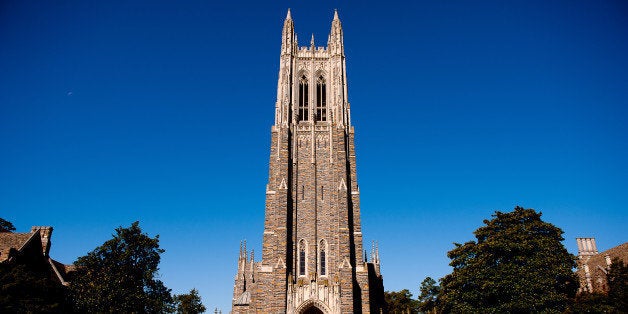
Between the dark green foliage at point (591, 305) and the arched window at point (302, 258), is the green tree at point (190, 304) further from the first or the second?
the dark green foliage at point (591, 305)

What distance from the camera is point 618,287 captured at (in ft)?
91.8

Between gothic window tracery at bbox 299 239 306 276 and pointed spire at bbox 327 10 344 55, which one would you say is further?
pointed spire at bbox 327 10 344 55

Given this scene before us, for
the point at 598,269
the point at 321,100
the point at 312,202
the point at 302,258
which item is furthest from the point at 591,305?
the point at 321,100

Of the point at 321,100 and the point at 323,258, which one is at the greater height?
the point at 321,100

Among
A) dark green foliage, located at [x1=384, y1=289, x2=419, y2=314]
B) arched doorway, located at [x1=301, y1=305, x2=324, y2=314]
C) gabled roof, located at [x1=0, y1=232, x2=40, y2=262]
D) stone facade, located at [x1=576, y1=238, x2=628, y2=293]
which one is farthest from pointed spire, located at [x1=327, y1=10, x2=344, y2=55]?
dark green foliage, located at [x1=384, y1=289, x2=419, y2=314]

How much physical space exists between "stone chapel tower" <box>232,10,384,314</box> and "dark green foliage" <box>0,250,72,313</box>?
13.6 meters

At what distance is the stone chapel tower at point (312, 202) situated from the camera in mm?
32406

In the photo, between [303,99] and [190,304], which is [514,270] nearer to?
[303,99]

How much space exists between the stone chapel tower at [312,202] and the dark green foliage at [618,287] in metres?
15.8

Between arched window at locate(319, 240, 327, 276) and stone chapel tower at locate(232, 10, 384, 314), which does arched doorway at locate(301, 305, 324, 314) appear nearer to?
stone chapel tower at locate(232, 10, 384, 314)

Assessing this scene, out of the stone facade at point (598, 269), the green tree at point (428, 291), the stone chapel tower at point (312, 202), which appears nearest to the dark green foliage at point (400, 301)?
the green tree at point (428, 291)

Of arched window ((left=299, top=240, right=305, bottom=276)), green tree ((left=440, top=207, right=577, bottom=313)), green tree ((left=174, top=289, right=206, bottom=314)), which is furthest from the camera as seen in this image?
green tree ((left=174, top=289, right=206, bottom=314))

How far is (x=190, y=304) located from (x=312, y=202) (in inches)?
1450

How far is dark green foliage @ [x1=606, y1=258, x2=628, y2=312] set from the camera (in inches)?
1035
